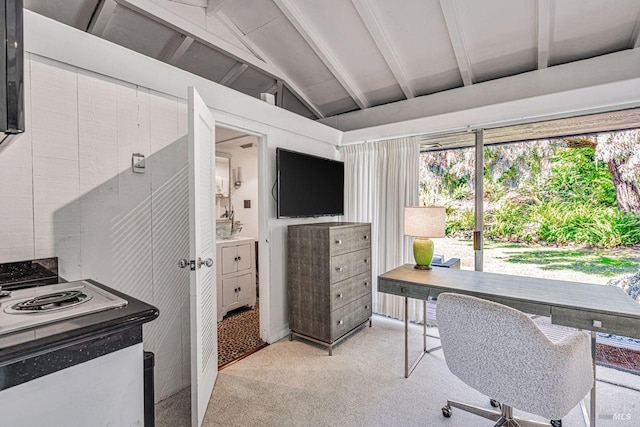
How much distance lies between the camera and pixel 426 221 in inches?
98.8

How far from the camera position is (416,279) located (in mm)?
2285

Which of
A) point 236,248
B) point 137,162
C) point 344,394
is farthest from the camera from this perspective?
point 236,248

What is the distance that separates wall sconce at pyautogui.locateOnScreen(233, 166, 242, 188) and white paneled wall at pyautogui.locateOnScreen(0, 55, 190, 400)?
7.77 feet

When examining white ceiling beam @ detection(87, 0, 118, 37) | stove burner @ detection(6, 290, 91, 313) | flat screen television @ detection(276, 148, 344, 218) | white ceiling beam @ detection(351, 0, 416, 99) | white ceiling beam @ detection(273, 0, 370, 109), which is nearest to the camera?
stove burner @ detection(6, 290, 91, 313)

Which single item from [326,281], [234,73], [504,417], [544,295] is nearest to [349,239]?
[326,281]

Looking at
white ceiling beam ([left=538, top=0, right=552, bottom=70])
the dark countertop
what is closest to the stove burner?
the dark countertop

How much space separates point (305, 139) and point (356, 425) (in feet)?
8.42

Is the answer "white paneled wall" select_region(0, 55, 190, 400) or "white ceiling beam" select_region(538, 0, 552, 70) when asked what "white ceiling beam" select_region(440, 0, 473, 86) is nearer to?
"white ceiling beam" select_region(538, 0, 552, 70)

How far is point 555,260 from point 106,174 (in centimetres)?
371

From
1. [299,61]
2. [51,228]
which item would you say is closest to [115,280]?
[51,228]

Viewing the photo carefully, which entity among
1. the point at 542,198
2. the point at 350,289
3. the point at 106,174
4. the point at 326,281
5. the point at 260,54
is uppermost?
the point at 260,54

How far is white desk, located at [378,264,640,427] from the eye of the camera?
61.6 inches

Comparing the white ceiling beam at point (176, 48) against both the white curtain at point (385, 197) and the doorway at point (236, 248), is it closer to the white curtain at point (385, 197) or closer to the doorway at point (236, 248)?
the doorway at point (236, 248)

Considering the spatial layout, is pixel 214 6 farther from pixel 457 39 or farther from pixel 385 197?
pixel 385 197
